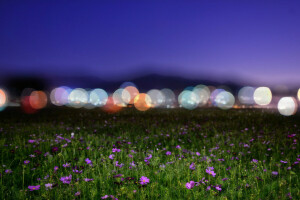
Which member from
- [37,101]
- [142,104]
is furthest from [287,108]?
[37,101]

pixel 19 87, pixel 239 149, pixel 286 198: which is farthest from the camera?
pixel 19 87

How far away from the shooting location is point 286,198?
11.3 ft

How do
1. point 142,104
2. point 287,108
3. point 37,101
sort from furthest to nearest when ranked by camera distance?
1. point 37,101
2. point 142,104
3. point 287,108

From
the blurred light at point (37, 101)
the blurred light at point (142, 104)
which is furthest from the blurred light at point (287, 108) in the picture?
the blurred light at point (37, 101)

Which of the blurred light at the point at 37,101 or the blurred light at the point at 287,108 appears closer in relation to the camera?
the blurred light at the point at 287,108

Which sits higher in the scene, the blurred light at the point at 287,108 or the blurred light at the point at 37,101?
the blurred light at the point at 37,101

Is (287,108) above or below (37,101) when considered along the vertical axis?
below

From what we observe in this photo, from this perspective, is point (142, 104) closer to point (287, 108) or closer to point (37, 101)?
point (287, 108)

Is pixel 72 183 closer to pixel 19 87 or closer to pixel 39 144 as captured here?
pixel 39 144

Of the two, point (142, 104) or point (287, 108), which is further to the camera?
point (142, 104)

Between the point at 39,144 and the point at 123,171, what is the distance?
11.0 ft

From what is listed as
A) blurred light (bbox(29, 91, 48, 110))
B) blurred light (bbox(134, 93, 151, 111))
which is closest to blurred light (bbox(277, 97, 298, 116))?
blurred light (bbox(134, 93, 151, 111))

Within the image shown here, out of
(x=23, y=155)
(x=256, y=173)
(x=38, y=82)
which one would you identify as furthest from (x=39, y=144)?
(x=38, y=82)

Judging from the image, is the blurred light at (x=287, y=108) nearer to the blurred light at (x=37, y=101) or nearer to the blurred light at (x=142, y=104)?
the blurred light at (x=142, y=104)
